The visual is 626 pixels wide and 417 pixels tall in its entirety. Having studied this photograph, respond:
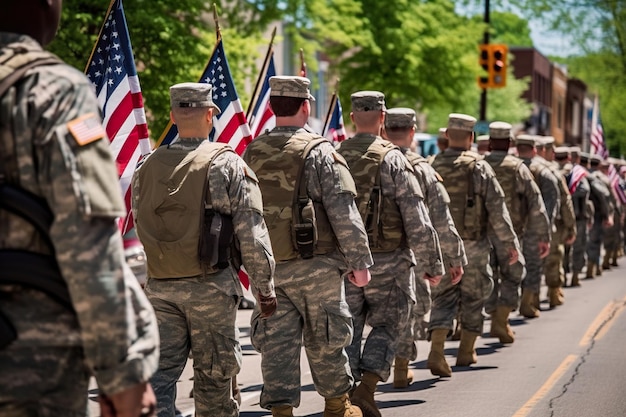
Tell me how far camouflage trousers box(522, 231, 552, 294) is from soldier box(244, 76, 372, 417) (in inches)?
337

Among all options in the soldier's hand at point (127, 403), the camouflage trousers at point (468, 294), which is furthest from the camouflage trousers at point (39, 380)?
the camouflage trousers at point (468, 294)

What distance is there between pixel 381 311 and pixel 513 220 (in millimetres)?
6220

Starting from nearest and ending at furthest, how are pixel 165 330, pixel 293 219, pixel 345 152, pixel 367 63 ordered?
pixel 165 330 → pixel 293 219 → pixel 345 152 → pixel 367 63

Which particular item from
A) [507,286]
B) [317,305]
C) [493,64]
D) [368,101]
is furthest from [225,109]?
[493,64]

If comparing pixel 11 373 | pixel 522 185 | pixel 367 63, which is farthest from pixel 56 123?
pixel 367 63

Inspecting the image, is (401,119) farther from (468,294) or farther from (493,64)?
(493,64)

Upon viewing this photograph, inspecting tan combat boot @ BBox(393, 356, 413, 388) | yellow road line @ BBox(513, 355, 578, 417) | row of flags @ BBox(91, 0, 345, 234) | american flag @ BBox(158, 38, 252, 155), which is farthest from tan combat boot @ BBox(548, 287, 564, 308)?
row of flags @ BBox(91, 0, 345, 234)

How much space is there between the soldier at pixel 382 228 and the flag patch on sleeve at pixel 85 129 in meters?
5.51

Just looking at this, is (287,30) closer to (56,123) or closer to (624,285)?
(624,285)

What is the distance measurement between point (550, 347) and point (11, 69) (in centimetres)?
1018

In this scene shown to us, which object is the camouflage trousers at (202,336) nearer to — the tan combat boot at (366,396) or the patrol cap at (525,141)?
the tan combat boot at (366,396)

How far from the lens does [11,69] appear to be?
355cm

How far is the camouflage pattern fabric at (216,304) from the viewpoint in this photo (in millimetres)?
6695

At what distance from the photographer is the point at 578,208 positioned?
21969 millimetres
